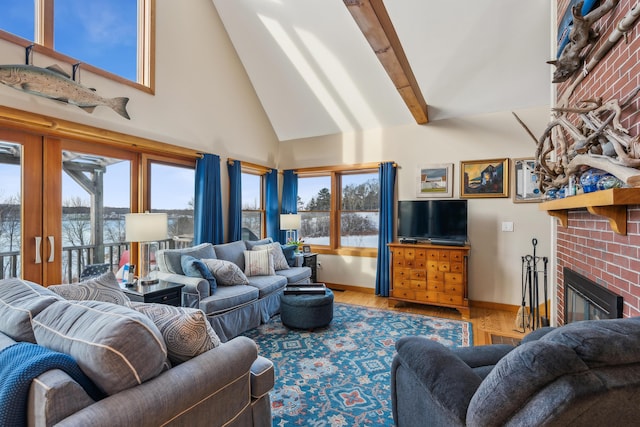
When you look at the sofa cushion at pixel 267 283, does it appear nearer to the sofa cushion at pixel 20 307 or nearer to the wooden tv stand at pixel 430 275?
the wooden tv stand at pixel 430 275

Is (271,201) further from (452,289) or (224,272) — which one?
(452,289)

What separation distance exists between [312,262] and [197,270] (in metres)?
2.23

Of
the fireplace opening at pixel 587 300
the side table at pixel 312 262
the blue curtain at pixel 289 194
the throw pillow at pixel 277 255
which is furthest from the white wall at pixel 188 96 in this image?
the fireplace opening at pixel 587 300

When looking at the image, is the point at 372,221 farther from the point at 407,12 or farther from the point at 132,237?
the point at 132,237

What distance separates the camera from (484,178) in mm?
4031

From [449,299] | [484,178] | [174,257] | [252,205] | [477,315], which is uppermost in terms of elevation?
[484,178]

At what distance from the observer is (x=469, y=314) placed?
3.78 meters

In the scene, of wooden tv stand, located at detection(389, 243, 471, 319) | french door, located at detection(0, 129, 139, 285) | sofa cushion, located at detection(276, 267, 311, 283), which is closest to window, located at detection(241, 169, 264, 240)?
sofa cushion, located at detection(276, 267, 311, 283)

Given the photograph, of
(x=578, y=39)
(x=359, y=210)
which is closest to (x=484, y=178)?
(x=359, y=210)

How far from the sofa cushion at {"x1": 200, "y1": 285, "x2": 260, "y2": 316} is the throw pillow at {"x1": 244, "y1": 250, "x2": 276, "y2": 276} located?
1.73 feet

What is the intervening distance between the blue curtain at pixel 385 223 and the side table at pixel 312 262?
1.05 metres

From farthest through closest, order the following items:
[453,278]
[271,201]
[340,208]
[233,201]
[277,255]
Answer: [271,201], [340,208], [233,201], [277,255], [453,278]

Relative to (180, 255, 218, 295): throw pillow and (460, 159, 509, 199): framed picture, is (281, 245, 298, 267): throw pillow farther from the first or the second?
(460, 159, 509, 199): framed picture

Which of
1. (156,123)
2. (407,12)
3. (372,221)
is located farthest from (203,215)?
(407,12)
